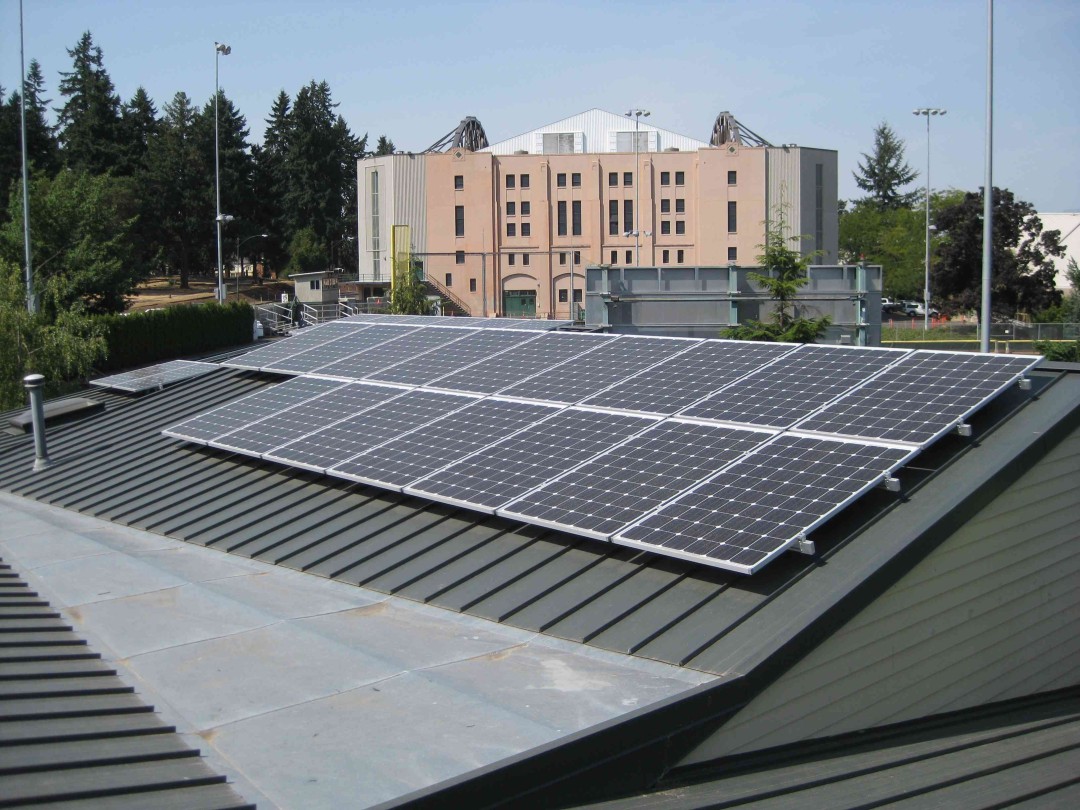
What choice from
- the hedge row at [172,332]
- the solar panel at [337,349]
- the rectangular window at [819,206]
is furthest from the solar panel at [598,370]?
the rectangular window at [819,206]

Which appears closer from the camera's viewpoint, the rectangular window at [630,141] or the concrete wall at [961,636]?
the concrete wall at [961,636]

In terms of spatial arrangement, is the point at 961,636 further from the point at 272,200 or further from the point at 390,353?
the point at 272,200

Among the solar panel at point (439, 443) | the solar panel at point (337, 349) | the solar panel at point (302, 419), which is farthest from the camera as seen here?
the solar panel at point (337, 349)

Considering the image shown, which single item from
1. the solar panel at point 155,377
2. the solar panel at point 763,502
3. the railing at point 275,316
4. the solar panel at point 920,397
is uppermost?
the railing at point 275,316

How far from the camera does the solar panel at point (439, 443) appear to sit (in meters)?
12.2

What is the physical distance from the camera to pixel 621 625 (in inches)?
337

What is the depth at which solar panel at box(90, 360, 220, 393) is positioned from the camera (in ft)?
70.5

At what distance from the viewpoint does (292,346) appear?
2109 cm

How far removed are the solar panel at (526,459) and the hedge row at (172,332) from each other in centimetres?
3265

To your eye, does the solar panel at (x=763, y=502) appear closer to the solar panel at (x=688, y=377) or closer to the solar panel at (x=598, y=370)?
the solar panel at (x=688, y=377)

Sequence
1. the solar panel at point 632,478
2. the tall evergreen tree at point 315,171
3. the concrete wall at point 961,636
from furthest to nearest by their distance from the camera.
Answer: the tall evergreen tree at point 315,171 < the solar panel at point 632,478 < the concrete wall at point 961,636

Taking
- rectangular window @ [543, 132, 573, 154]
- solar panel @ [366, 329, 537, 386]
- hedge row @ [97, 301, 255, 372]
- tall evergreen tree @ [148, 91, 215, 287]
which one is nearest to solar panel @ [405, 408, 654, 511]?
solar panel @ [366, 329, 537, 386]

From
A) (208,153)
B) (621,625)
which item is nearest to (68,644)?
(621,625)

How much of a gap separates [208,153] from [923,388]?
105 m
